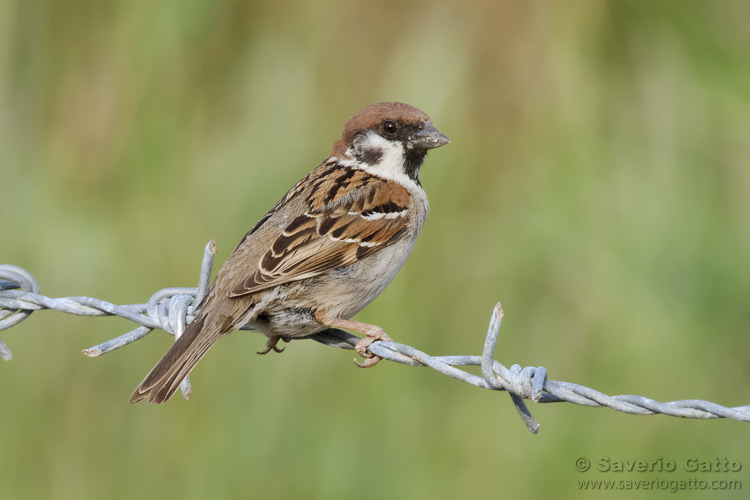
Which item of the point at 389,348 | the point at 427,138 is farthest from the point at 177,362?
the point at 427,138

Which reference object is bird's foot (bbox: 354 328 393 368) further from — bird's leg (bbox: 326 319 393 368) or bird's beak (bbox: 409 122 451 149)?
bird's beak (bbox: 409 122 451 149)

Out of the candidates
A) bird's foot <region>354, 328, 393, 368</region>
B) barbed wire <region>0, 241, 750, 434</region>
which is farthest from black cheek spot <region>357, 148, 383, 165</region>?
bird's foot <region>354, 328, 393, 368</region>

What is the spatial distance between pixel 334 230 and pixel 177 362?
0.83 meters

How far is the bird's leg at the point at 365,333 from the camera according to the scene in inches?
130

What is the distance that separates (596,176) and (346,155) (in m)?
1.64

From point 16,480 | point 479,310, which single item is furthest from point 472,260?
point 16,480

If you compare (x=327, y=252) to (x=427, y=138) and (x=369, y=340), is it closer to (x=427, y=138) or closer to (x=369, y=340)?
(x=369, y=340)

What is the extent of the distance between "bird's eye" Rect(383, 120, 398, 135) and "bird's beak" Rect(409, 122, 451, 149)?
0.09 m

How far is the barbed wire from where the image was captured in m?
2.21

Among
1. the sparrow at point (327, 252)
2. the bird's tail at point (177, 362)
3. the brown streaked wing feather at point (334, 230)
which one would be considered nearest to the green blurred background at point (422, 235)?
the sparrow at point (327, 252)

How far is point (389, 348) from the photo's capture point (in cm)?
291

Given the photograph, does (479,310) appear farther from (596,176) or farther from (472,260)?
(596,176)

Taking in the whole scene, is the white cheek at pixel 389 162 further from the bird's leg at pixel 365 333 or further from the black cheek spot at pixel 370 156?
the bird's leg at pixel 365 333

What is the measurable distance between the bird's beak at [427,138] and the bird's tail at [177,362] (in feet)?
4.21
